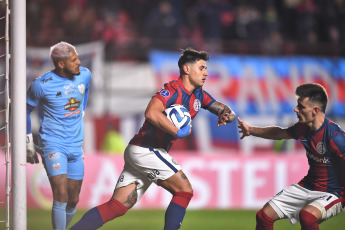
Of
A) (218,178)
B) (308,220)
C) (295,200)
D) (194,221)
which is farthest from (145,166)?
(218,178)

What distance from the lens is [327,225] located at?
7.16 m

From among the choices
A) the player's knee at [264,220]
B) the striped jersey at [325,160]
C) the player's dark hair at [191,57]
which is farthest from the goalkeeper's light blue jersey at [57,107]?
the striped jersey at [325,160]

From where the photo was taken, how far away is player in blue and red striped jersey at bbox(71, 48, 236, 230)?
492 cm

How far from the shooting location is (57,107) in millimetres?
5539

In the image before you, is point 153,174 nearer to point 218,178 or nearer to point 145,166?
point 145,166

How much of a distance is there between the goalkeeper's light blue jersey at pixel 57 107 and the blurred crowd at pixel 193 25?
4165 mm

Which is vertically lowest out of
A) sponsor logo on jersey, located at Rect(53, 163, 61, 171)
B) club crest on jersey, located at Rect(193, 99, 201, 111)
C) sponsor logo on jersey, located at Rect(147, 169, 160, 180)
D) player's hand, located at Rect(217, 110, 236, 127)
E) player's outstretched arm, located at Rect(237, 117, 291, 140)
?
sponsor logo on jersey, located at Rect(147, 169, 160, 180)

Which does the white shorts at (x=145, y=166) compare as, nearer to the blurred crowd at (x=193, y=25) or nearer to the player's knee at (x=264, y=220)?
the player's knee at (x=264, y=220)

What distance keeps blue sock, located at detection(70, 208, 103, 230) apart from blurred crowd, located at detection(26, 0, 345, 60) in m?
5.10

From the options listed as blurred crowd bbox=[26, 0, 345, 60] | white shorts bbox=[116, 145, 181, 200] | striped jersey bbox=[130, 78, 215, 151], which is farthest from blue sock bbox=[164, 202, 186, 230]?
blurred crowd bbox=[26, 0, 345, 60]

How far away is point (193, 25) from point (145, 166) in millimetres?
6842

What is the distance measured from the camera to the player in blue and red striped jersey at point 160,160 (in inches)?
194

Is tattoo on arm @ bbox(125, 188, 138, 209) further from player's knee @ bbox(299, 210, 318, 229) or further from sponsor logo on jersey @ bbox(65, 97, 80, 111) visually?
player's knee @ bbox(299, 210, 318, 229)

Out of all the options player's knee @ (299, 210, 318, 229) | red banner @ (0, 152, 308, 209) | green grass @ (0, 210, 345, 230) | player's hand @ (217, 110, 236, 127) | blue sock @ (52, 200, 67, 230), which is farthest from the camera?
red banner @ (0, 152, 308, 209)
